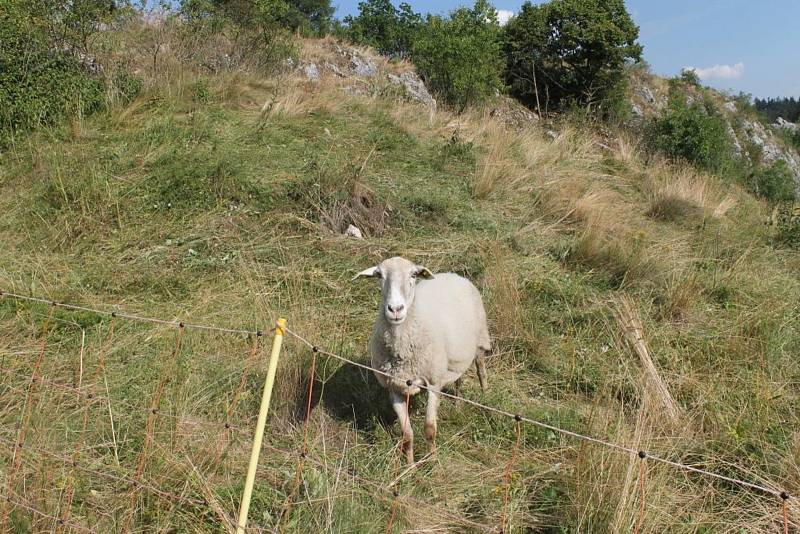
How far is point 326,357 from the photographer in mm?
4086

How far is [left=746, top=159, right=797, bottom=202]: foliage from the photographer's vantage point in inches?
464

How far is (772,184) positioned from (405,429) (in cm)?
1217

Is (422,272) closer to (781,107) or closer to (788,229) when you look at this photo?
(788,229)

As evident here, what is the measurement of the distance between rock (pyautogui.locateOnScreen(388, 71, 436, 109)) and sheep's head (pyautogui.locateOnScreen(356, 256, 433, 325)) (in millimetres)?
10076

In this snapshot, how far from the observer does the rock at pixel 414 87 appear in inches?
515

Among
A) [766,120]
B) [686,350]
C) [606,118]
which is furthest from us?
[766,120]

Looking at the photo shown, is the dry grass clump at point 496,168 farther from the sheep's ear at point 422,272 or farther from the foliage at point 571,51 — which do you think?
the foliage at point 571,51

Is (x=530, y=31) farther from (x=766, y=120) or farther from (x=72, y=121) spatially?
(x=766, y=120)

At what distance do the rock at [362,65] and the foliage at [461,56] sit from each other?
115 cm

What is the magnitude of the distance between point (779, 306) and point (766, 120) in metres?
27.1

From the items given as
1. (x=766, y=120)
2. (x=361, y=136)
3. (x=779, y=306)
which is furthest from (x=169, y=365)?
(x=766, y=120)

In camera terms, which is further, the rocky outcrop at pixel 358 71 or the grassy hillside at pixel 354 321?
the rocky outcrop at pixel 358 71

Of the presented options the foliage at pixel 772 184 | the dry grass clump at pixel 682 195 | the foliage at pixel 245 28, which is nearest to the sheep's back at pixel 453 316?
the dry grass clump at pixel 682 195

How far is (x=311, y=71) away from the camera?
42.4 feet
